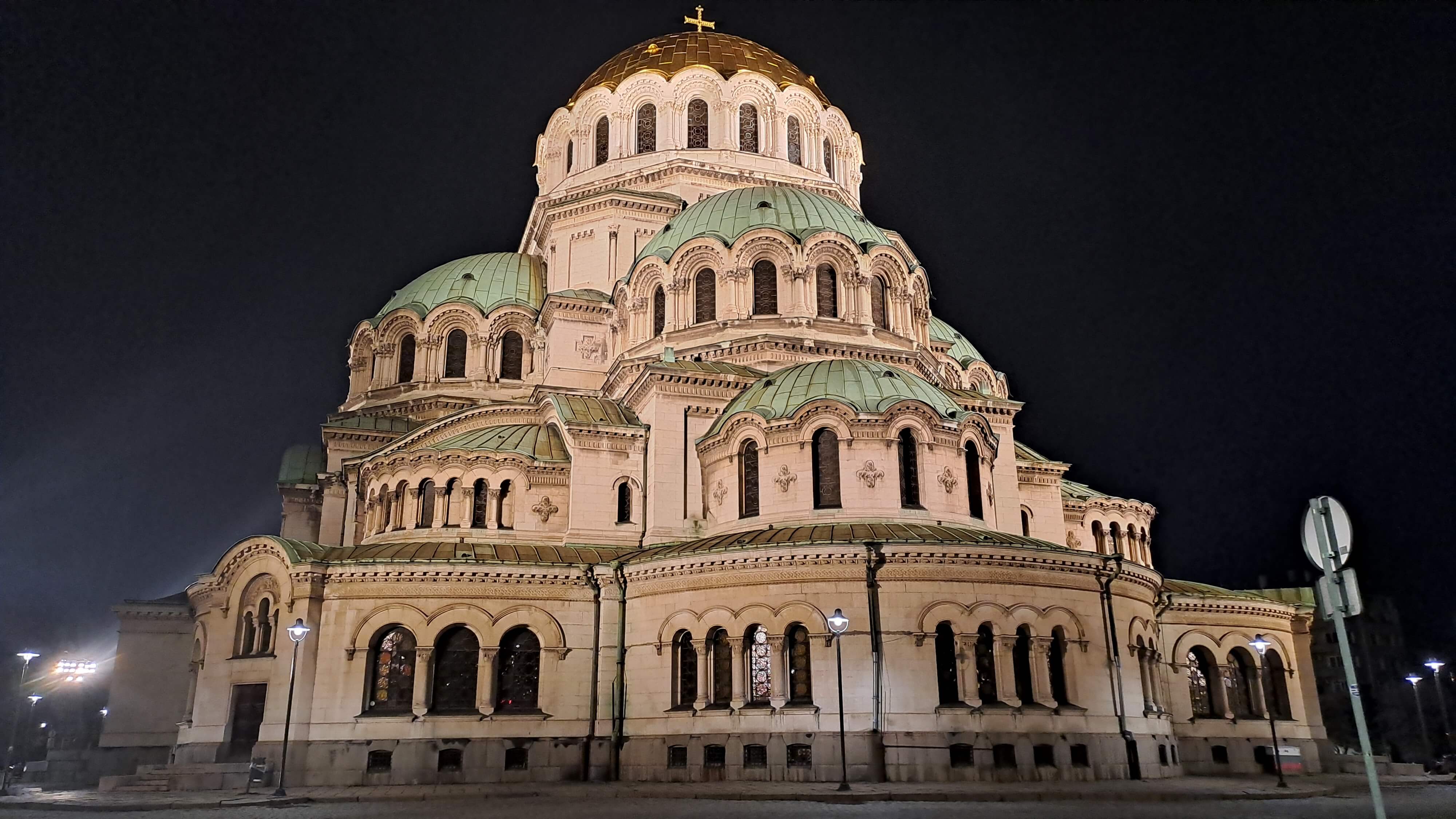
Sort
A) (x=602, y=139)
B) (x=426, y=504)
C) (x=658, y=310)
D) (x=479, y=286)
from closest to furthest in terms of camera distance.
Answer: (x=426, y=504) → (x=658, y=310) → (x=479, y=286) → (x=602, y=139)

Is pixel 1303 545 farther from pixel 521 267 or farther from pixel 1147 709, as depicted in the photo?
pixel 521 267

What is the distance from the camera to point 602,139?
41281 millimetres

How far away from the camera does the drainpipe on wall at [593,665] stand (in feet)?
79.4

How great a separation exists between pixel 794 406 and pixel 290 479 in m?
20.1

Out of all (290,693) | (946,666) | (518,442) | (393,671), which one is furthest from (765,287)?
(290,693)

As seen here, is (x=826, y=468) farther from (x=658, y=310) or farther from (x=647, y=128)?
(x=647, y=128)

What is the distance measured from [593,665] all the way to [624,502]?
196 inches

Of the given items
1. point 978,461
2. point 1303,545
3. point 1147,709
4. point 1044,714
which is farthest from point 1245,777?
point 1303,545

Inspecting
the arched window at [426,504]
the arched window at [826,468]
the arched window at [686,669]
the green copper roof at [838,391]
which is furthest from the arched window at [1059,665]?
the arched window at [426,504]

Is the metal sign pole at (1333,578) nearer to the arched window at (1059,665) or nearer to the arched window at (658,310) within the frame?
the arched window at (1059,665)

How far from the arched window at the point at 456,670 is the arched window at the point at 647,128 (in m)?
21.5

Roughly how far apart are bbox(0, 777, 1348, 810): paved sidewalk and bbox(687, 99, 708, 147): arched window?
976 inches

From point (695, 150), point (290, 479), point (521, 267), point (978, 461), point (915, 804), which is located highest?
point (695, 150)

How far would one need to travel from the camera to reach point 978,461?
89.8 ft
